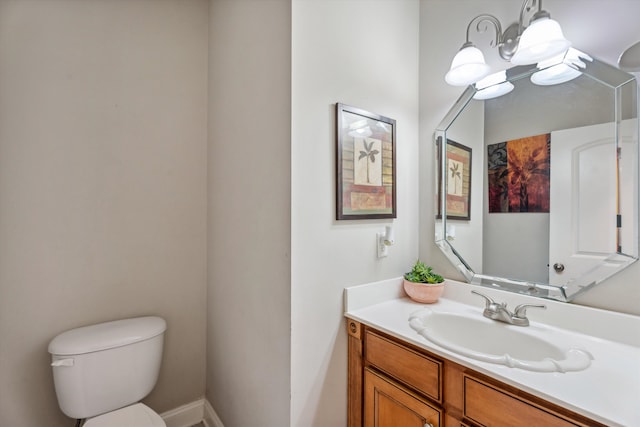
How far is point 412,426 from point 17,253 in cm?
189

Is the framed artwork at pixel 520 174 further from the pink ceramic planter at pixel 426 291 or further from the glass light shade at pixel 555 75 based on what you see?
the pink ceramic planter at pixel 426 291

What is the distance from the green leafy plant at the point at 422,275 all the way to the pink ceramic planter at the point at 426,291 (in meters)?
0.03

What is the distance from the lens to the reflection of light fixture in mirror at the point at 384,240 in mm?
1381

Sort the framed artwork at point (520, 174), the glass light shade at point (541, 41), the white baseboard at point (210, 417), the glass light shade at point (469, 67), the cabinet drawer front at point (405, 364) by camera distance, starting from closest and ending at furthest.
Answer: the cabinet drawer front at point (405, 364), the glass light shade at point (541, 41), the framed artwork at point (520, 174), the glass light shade at point (469, 67), the white baseboard at point (210, 417)

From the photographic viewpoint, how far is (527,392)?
73 cm

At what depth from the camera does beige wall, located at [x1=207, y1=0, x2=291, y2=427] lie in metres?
1.14

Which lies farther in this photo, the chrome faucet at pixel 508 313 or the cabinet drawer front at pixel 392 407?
the chrome faucet at pixel 508 313

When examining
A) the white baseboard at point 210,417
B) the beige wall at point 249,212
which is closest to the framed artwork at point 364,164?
the beige wall at point 249,212

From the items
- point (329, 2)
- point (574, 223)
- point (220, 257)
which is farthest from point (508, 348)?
point (329, 2)

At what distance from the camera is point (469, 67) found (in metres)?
1.33

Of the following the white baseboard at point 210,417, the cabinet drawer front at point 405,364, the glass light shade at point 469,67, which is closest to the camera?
the cabinet drawer front at point 405,364

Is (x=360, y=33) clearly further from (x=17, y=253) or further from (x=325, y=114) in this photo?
(x=17, y=253)

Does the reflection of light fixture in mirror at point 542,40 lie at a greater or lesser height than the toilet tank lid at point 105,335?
greater

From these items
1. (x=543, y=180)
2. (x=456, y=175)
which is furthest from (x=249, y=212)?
(x=543, y=180)
